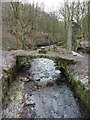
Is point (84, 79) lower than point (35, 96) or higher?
higher

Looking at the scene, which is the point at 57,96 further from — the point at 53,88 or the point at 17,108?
the point at 17,108

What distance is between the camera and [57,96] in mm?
9336

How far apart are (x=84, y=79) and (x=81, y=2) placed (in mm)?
17010

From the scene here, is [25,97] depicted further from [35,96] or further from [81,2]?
[81,2]

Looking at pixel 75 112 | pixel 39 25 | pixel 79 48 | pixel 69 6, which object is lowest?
pixel 75 112

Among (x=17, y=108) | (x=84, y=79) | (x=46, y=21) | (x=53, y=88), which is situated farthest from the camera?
(x=46, y=21)

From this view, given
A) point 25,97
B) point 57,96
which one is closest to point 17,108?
point 25,97

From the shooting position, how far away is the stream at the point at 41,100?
724cm

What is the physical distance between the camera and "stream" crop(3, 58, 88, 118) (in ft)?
23.7

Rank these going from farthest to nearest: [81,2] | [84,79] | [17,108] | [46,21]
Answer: [46,21]
[81,2]
[84,79]
[17,108]

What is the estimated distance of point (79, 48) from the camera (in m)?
23.6

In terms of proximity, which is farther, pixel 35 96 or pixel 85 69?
Result: pixel 85 69

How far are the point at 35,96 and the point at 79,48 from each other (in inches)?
645

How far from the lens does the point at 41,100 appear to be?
875 centimetres
